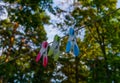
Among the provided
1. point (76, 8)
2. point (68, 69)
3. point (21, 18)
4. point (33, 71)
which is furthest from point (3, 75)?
point (68, 69)

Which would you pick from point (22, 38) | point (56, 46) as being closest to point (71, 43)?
point (56, 46)

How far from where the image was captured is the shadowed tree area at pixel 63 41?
72.3ft

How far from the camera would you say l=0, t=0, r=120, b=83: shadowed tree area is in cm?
2205

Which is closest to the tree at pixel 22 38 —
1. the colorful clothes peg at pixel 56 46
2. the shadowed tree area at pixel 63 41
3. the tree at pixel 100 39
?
the shadowed tree area at pixel 63 41

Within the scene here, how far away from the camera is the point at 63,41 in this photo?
29.1 metres

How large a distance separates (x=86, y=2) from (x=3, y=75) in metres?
9.27

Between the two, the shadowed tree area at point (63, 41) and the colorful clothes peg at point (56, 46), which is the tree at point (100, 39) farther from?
the colorful clothes peg at point (56, 46)

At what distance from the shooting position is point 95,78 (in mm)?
27719

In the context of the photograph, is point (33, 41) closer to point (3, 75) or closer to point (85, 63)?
point (3, 75)

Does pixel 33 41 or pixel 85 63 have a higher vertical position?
pixel 33 41

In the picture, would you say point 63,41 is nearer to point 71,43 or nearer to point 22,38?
point 22,38

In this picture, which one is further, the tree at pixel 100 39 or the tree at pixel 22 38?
the tree at pixel 100 39

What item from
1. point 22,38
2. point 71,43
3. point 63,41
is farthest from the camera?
point 63,41

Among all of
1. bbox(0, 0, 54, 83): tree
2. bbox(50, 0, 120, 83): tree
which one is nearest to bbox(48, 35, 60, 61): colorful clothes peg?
bbox(0, 0, 54, 83): tree
